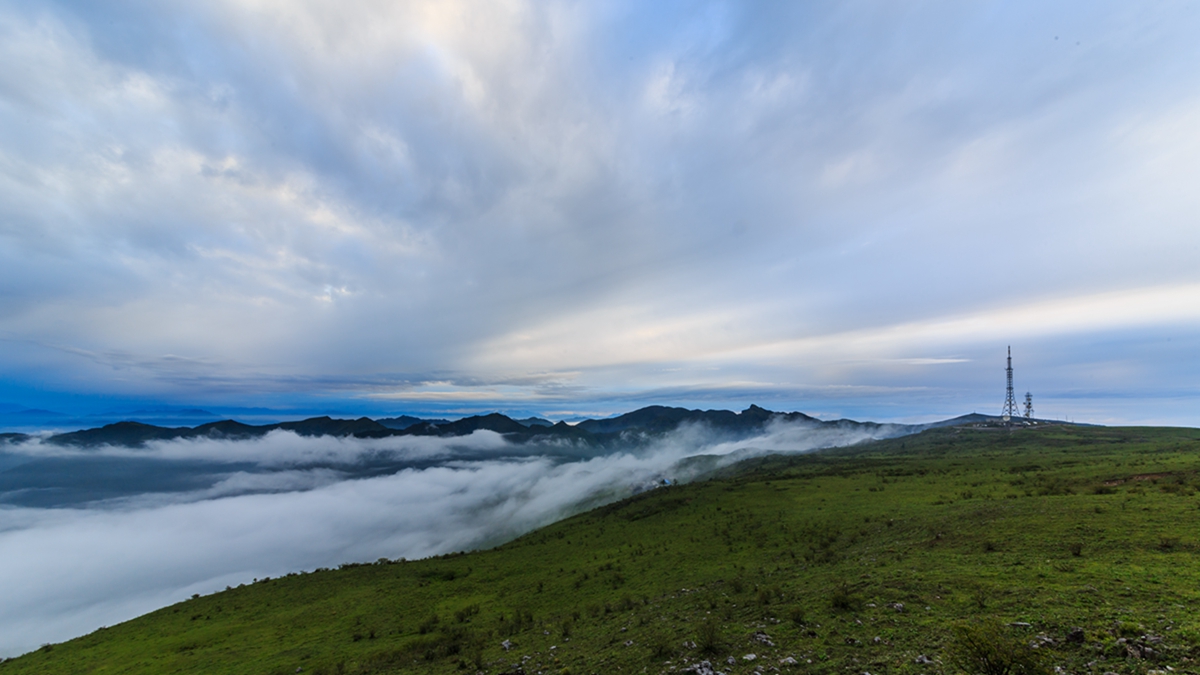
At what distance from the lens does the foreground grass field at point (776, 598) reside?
12109 millimetres

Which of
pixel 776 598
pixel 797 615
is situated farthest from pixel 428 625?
pixel 797 615

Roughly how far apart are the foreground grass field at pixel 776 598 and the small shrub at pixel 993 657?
772 mm

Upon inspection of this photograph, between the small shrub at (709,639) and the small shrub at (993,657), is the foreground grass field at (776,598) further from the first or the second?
the small shrub at (993,657)

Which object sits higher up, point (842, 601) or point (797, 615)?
point (842, 601)

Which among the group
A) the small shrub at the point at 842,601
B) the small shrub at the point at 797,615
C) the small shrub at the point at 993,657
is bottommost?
the small shrub at the point at 797,615

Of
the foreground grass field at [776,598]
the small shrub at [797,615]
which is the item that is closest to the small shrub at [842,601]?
the foreground grass field at [776,598]

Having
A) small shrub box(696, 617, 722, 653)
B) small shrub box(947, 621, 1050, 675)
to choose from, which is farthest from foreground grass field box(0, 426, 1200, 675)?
small shrub box(947, 621, 1050, 675)

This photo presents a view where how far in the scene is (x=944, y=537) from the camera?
22766 millimetres

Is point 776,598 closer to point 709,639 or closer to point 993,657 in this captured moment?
point 709,639

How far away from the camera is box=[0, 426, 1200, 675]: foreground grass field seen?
12109 millimetres

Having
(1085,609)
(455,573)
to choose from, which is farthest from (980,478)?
(455,573)

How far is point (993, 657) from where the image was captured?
910 cm

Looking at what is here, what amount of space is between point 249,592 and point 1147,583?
211 ft

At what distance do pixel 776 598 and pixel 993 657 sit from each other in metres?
10.1
